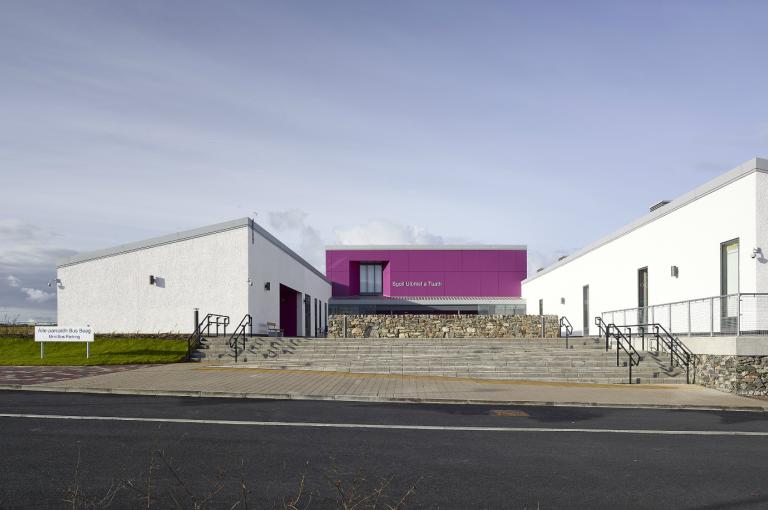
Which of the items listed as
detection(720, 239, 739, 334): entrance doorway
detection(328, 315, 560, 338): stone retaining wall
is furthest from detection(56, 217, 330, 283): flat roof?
detection(720, 239, 739, 334): entrance doorway

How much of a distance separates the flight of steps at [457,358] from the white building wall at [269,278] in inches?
140

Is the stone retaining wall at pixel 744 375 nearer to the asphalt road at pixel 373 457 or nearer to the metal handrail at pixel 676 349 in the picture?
the metal handrail at pixel 676 349

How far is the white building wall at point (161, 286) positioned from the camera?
28.3 metres

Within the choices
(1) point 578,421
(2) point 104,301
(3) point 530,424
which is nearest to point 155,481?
(3) point 530,424

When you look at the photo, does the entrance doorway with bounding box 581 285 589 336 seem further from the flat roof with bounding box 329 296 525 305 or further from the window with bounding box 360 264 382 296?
the window with bounding box 360 264 382 296

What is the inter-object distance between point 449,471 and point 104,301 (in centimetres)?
2571

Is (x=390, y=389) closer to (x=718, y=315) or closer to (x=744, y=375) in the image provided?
(x=744, y=375)

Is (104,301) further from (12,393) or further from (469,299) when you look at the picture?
(469,299)

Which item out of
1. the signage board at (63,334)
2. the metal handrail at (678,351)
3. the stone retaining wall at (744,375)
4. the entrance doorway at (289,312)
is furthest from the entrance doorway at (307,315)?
the stone retaining wall at (744,375)

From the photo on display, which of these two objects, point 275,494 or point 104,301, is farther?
point 104,301

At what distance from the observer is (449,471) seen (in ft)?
24.2

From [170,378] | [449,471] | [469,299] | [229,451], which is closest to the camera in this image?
[449,471]

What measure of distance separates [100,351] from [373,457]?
1999 cm

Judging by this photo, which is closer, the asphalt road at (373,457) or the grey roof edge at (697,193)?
the asphalt road at (373,457)
